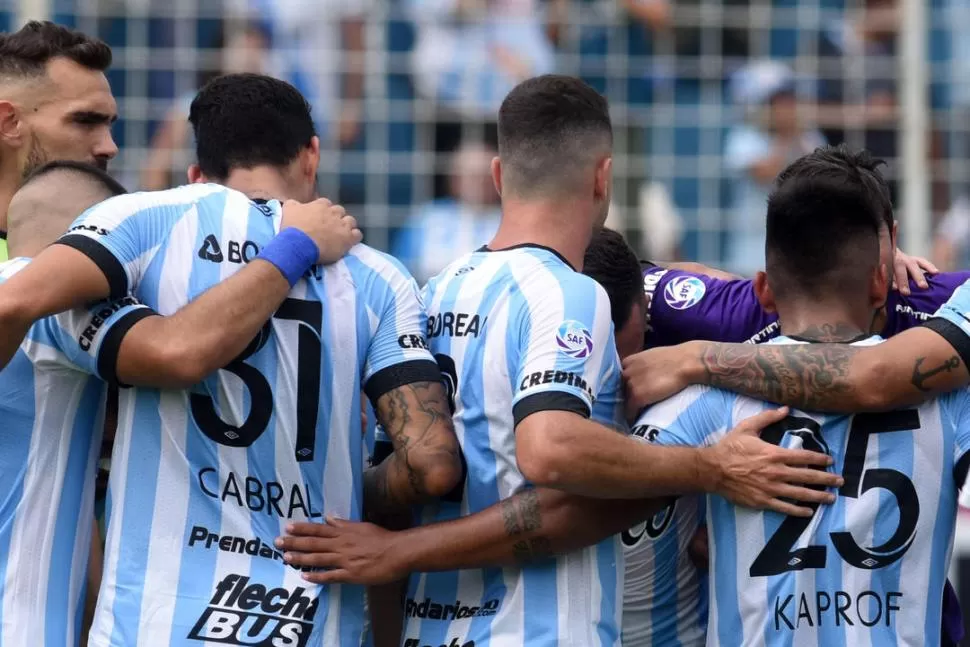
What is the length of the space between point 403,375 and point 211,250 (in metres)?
0.65

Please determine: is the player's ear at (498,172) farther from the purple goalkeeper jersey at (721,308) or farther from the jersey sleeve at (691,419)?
the jersey sleeve at (691,419)

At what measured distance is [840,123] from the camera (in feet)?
32.1

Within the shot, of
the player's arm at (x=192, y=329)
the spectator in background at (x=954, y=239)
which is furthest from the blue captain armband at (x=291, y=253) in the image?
the spectator in background at (x=954, y=239)

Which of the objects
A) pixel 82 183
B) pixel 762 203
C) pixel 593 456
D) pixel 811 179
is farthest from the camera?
pixel 762 203

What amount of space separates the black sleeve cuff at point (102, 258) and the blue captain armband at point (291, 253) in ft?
1.27

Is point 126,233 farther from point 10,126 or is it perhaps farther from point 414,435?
point 10,126

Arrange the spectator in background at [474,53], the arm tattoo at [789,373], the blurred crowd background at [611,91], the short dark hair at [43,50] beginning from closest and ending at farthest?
the arm tattoo at [789,373], the short dark hair at [43,50], the blurred crowd background at [611,91], the spectator in background at [474,53]

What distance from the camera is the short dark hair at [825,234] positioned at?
4.01m

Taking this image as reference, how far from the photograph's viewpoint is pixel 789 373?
3.92 meters

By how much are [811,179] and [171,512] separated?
2.03m

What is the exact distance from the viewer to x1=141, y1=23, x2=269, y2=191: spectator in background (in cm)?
954

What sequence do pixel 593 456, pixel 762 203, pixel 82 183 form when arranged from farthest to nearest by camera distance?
pixel 762 203
pixel 82 183
pixel 593 456

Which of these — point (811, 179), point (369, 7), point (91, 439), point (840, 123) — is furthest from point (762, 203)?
point (91, 439)

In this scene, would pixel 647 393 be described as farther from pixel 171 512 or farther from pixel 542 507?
pixel 171 512
